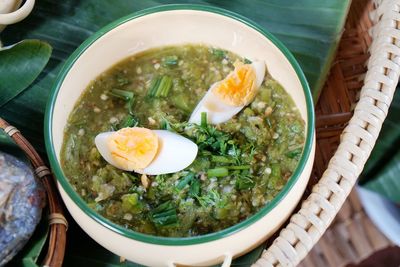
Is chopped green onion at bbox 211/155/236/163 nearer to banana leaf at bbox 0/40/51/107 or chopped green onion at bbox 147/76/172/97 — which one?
chopped green onion at bbox 147/76/172/97

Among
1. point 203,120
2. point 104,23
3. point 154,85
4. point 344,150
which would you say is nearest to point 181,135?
point 203,120

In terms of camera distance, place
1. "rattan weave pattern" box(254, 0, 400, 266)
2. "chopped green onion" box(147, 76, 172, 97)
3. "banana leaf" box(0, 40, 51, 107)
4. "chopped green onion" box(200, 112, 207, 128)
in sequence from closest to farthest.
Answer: "rattan weave pattern" box(254, 0, 400, 266) < "chopped green onion" box(200, 112, 207, 128) < "chopped green onion" box(147, 76, 172, 97) < "banana leaf" box(0, 40, 51, 107)

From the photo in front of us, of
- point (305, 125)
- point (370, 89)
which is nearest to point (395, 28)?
point (370, 89)

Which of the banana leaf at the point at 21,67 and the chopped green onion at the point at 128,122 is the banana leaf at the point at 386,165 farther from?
the banana leaf at the point at 21,67

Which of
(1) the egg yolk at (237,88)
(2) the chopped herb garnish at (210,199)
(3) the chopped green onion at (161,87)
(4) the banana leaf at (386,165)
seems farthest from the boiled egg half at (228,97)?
(4) the banana leaf at (386,165)

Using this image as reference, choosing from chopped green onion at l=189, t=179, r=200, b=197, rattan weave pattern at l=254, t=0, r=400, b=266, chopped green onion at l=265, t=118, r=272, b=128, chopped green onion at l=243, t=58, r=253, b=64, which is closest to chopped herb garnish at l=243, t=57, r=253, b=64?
chopped green onion at l=243, t=58, r=253, b=64

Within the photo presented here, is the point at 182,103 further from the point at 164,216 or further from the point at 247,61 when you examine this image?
the point at 164,216
